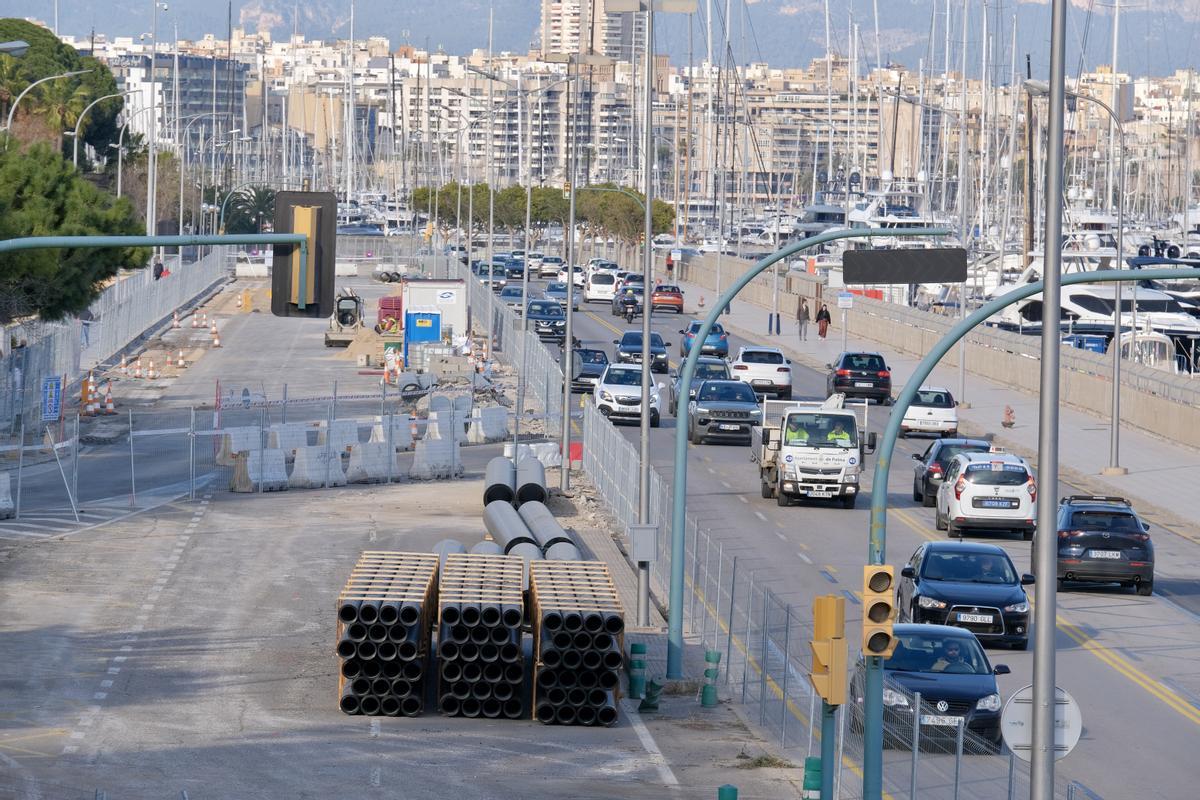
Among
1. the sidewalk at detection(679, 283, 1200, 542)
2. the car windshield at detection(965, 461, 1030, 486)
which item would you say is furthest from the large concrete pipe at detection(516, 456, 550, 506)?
the sidewalk at detection(679, 283, 1200, 542)

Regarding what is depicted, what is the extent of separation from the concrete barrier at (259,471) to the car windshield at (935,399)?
17082 mm

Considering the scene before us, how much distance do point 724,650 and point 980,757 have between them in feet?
23.3

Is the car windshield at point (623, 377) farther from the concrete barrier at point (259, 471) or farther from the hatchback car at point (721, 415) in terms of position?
the concrete barrier at point (259, 471)

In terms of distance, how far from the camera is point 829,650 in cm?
1533

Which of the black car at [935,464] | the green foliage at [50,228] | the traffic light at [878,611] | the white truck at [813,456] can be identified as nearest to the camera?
the traffic light at [878,611]

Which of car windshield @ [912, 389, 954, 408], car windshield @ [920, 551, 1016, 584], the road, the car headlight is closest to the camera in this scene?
the car headlight

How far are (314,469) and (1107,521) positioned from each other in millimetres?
18006

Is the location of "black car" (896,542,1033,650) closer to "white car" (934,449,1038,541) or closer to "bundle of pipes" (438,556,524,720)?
"bundle of pipes" (438,556,524,720)

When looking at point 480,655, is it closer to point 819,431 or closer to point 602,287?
point 819,431

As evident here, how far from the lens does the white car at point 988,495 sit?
114 feet

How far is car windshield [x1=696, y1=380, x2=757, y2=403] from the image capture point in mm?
49281

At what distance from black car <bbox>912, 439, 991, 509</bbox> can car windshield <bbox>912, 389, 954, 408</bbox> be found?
9.52 meters

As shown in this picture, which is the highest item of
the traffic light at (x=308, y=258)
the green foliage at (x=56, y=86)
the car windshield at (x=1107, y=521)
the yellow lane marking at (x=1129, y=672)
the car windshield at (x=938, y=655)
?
the green foliage at (x=56, y=86)

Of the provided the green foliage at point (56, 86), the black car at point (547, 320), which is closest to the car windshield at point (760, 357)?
the black car at point (547, 320)
